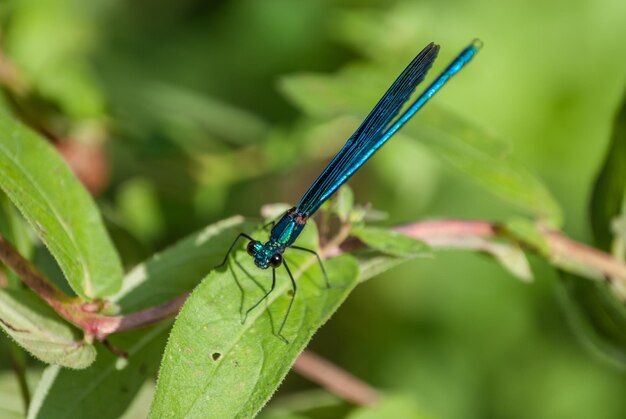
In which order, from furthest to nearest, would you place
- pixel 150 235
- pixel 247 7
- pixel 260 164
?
pixel 247 7
pixel 260 164
pixel 150 235

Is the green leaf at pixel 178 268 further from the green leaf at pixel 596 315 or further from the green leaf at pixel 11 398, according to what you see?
the green leaf at pixel 596 315

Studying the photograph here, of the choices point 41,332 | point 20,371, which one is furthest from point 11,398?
point 41,332

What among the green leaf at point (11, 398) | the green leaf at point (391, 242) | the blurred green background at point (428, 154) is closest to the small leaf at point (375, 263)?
the green leaf at point (391, 242)

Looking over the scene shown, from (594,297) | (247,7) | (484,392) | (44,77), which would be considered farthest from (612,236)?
(247,7)

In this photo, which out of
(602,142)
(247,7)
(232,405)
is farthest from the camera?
(247,7)

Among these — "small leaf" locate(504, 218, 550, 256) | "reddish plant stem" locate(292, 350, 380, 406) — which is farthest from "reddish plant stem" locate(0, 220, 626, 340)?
"reddish plant stem" locate(292, 350, 380, 406)

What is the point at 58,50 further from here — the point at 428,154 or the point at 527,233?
the point at 527,233

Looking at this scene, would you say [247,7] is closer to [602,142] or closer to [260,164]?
[260,164]
